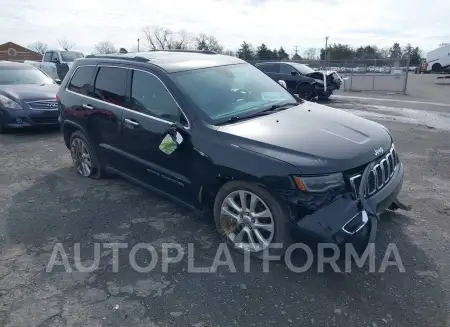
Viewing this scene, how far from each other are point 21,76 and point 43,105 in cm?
182

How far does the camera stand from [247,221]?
341 centimetres

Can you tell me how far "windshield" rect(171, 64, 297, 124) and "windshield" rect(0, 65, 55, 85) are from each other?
6.75 meters

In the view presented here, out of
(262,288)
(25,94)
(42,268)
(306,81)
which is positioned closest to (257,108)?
(262,288)

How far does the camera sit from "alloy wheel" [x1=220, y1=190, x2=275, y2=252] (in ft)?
10.8

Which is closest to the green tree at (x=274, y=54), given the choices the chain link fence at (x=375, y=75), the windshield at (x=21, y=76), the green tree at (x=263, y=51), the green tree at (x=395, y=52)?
the green tree at (x=263, y=51)

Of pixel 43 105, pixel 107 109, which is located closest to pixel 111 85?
pixel 107 109

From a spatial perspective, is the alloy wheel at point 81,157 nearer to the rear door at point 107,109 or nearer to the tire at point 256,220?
the rear door at point 107,109

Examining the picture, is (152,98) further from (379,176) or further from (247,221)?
(379,176)

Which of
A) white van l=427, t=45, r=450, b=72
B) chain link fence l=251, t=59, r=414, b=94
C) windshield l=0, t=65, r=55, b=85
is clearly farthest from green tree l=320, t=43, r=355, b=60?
windshield l=0, t=65, r=55, b=85

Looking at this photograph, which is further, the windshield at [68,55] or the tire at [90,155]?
the windshield at [68,55]

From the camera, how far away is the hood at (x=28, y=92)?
8.25m

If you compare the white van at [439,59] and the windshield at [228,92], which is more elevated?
the white van at [439,59]

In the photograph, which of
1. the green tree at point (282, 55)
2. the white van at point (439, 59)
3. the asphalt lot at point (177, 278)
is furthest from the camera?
the green tree at point (282, 55)

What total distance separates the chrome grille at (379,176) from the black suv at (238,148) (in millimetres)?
11
